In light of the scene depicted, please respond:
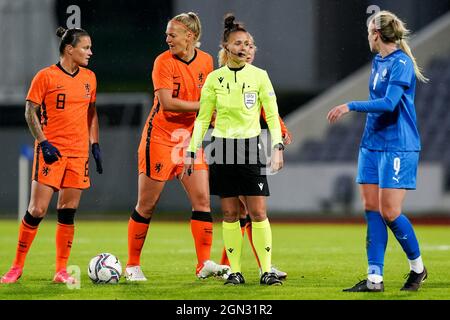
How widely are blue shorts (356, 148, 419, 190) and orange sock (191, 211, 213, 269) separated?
5.14 feet

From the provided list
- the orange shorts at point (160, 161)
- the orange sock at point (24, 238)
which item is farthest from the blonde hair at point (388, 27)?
the orange sock at point (24, 238)

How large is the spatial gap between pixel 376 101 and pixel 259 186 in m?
1.18

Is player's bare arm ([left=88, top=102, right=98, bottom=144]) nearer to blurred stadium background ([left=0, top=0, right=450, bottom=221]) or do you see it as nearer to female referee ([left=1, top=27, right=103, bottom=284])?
female referee ([left=1, top=27, right=103, bottom=284])

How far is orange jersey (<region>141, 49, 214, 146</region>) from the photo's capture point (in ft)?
26.7

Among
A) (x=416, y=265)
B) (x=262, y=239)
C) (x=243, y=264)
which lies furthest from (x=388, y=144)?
(x=243, y=264)

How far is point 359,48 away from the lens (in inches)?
1083

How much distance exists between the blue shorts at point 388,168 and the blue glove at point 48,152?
2460 mm

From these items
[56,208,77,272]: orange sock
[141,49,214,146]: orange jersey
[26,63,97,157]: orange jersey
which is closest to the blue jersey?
[141,49,214,146]: orange jersey

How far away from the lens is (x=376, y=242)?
7.31 meters

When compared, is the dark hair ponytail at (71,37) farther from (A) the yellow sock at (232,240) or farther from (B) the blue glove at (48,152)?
(A) the yellow sock at (232,240)

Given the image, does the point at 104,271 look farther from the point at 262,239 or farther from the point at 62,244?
the point at 262,239

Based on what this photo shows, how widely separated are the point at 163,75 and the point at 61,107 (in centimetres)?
88

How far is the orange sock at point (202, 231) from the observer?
831 cm

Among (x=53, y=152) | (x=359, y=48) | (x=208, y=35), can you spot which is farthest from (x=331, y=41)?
(x=53, y=152)
